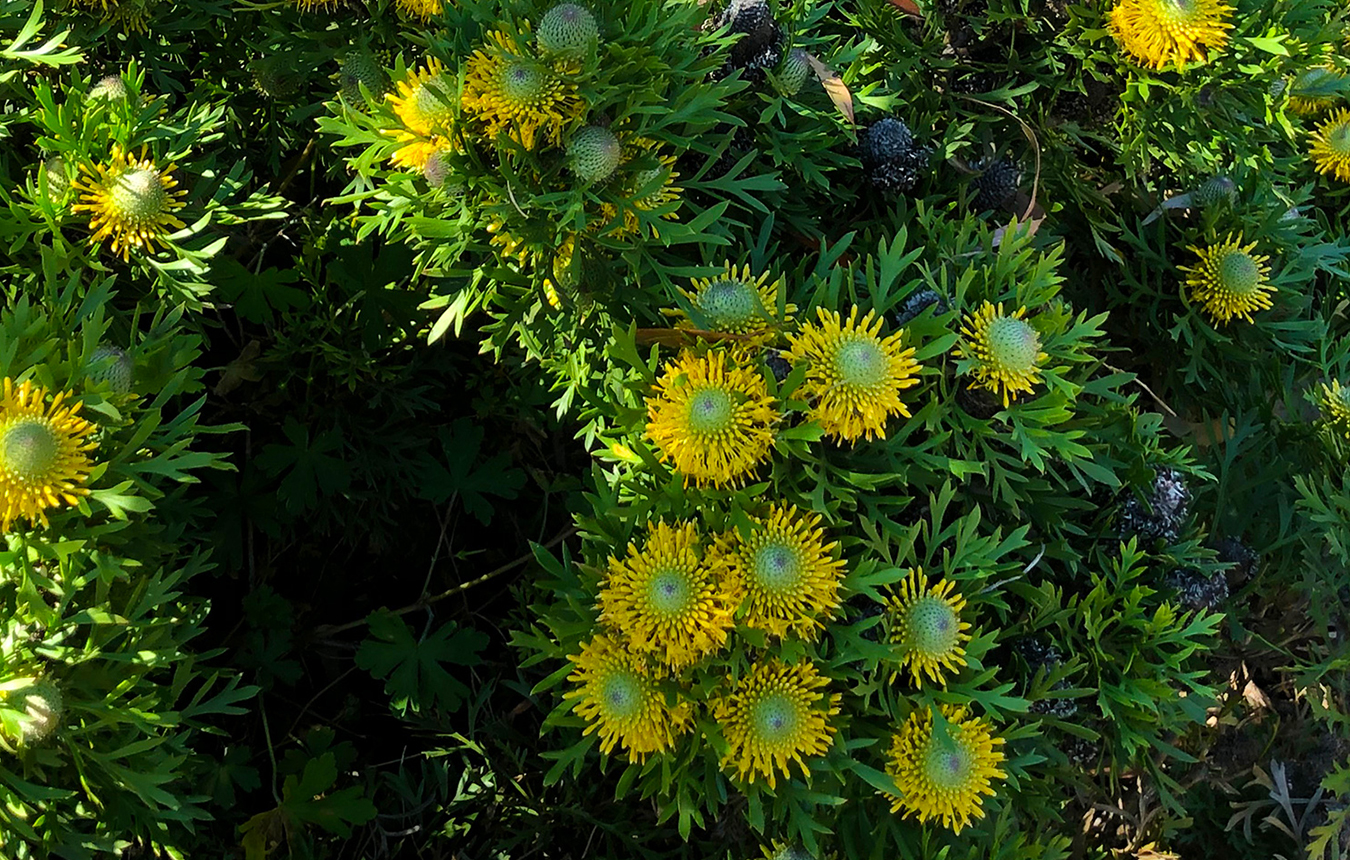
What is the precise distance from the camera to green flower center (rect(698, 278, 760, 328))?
3.98 feet

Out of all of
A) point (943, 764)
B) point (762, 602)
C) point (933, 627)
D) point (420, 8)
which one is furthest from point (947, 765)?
point (420, 8)

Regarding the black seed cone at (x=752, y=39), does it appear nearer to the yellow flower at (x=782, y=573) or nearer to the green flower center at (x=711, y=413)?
the green flower center at (x=711, y=413)

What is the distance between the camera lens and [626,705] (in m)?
1.15

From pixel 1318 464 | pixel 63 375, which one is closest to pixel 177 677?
pixel 63 375

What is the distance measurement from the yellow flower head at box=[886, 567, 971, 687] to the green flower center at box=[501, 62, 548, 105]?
28.2 inches

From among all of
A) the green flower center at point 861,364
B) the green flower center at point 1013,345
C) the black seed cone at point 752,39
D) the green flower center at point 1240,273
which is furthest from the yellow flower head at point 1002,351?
the green flower center at point 1240,273

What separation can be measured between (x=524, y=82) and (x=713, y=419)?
439mm

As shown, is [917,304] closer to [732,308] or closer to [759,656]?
[732,308]

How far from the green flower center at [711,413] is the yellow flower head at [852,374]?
0.11 metres

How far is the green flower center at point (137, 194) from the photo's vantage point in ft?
4.27

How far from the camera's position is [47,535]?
42.6 inches

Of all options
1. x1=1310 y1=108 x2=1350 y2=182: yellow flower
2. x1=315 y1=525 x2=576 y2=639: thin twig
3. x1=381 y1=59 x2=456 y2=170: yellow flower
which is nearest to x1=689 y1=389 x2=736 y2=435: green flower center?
x1=381 y1=59 x2=456 y2=170: yellow flower

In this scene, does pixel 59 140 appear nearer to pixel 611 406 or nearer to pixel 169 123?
pixel 169 123

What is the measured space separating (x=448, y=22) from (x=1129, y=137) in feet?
3.59
